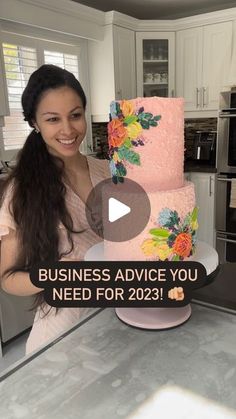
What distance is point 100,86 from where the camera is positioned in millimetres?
3252

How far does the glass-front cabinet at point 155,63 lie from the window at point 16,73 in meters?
0.91

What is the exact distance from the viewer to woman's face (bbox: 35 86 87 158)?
3.01ft

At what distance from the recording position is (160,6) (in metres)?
3.41

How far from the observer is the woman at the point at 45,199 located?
0.92m

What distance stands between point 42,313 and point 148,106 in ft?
2.15

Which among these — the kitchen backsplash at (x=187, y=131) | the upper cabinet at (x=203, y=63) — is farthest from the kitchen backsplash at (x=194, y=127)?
the upper cabinet at (x=203, y=63)

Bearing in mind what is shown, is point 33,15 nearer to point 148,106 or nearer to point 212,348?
point 148,106

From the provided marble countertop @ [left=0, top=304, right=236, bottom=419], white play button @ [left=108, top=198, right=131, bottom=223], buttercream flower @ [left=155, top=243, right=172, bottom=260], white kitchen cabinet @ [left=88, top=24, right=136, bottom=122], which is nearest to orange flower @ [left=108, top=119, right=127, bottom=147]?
white play button @ [left=108, top=198, right=131, bottom=223]

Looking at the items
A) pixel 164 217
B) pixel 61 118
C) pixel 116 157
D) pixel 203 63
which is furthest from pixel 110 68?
pixel 164 217

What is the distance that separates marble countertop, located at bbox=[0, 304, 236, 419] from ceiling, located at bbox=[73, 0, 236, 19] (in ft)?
10.4

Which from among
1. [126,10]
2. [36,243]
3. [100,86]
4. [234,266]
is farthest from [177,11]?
[36,243]

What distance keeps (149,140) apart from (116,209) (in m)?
0.16

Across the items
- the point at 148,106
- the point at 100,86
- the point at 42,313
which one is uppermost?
the point at 100,86

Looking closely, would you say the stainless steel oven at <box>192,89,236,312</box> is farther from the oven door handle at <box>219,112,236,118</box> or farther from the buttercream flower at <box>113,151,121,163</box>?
the buttercream flower at <box>113,151,121,163</box>
